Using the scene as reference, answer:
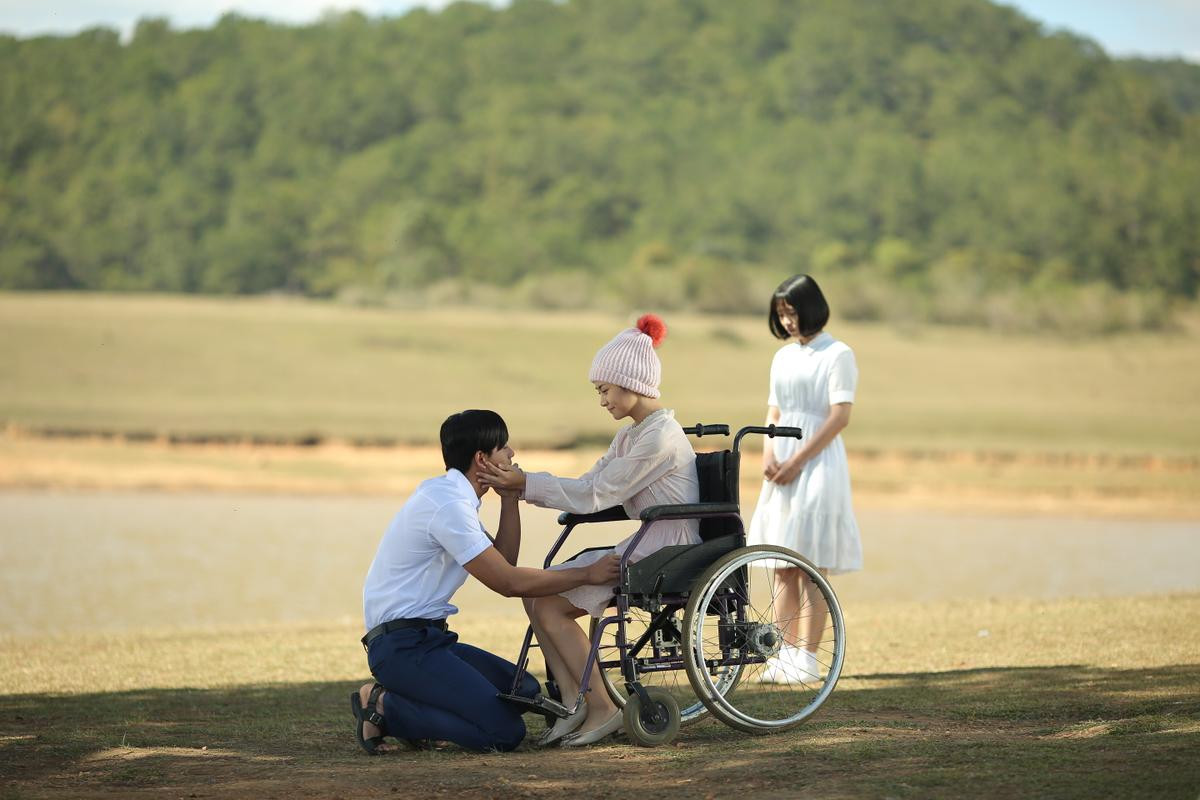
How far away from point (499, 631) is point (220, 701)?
9.18ft

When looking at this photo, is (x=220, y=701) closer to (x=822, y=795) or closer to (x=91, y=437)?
(x=822, y=795)

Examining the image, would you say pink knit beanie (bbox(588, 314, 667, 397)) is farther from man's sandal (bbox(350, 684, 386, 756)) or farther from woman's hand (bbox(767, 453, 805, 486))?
woman's hand (bbox(767, 453, 805, 486))

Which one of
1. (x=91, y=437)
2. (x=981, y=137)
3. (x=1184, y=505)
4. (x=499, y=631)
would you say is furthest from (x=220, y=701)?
(x=981, y=137)

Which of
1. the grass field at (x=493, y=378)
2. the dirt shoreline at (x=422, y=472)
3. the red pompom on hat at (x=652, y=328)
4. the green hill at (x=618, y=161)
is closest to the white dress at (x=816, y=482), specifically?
the red pompom on hat at (x=652, y=328)

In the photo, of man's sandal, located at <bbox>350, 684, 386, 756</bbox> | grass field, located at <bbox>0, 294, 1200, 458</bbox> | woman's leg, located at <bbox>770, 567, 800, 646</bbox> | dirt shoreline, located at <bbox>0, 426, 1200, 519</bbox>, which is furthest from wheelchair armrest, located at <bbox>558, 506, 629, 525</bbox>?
grass field, located at <bbox>0, 294, 1200, 458</bbox>

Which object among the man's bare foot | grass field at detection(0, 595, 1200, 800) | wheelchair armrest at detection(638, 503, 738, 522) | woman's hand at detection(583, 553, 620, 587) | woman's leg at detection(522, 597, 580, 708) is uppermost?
wheelchair armrest at detection(638, 503, 738, 522)

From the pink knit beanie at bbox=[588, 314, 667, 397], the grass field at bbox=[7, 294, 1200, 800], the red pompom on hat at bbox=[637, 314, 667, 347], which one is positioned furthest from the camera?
the red pompom on hat at bbox=[637, 314, 667, 347]

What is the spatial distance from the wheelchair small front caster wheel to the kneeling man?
392 mm

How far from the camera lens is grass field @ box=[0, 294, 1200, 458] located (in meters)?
32.5

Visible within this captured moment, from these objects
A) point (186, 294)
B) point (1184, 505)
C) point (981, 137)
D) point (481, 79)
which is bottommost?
point (1184, 505)

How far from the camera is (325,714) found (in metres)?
6.11

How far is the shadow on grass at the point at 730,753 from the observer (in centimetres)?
427

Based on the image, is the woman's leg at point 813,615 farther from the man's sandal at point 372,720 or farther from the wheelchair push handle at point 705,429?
the man's sandal at point 372,720

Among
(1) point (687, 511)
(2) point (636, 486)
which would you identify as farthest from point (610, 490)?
(1) point (687, 511)
